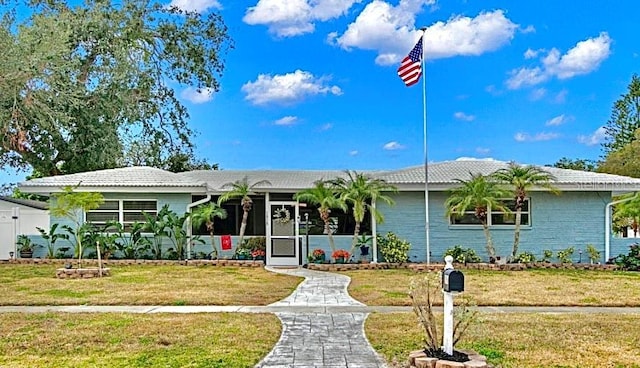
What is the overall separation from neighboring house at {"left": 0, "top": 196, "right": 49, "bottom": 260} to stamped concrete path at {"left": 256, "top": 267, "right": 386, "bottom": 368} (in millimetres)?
12256

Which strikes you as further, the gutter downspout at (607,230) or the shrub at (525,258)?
the gutter downspout at (607,230)

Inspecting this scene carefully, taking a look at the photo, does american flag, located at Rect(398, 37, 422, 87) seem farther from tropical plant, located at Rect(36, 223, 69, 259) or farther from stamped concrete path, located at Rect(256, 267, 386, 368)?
tropical plant, located at Rect(36, 223, 69, 259)

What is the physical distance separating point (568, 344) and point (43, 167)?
23.2 meters

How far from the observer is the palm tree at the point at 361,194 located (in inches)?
697

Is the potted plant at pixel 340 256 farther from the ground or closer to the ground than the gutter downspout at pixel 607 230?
closer to the ground

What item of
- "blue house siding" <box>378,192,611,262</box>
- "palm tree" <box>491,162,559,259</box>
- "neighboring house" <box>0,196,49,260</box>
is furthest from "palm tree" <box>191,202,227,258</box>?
"palm tree" <box>491,162,559,259</box>

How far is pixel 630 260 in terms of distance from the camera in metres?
18.2

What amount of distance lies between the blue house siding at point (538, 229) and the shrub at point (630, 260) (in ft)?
1.96

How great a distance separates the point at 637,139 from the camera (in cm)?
3697

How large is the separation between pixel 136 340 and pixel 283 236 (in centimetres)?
1165

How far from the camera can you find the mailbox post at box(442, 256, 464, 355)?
6.16 metres

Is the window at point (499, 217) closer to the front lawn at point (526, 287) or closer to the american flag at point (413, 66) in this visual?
the front lawn at point (526, 287)

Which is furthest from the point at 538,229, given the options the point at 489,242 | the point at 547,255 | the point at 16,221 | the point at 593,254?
the point at 16,221

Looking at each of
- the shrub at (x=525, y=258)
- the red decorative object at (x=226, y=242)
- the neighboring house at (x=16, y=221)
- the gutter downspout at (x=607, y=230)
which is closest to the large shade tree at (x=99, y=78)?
the neighboring house at (x=16, y=221)
